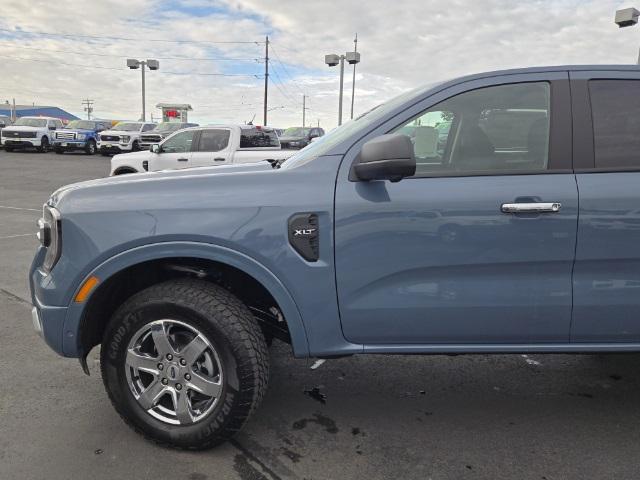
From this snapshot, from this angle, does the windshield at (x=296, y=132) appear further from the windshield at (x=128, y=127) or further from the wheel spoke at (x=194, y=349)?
the wheel spoke at (x=194, y=349)

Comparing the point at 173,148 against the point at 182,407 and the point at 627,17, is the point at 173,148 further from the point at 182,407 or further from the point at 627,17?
the point at 627,17

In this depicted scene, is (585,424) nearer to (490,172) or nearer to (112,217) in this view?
(490,172)

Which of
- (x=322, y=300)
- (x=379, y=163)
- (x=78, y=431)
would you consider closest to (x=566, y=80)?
(x=379, y=163)

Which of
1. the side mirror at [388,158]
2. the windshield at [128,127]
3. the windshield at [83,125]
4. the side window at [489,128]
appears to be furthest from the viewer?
the windshield at [83,125]

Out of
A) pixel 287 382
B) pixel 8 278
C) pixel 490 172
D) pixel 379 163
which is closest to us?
pixel 379 163

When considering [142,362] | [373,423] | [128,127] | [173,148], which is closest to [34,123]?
[128,127]

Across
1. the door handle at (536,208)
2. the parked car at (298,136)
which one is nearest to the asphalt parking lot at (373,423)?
the door handle at (536,208)

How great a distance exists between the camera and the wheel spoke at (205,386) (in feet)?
8.63

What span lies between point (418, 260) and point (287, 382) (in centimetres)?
151

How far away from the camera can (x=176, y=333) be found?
2701 mm

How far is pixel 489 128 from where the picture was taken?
2688mm

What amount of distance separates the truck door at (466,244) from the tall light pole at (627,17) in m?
15.4

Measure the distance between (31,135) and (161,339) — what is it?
30.6m

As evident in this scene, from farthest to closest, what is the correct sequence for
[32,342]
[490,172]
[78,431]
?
[32,342], [78,431], [490,172]
